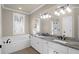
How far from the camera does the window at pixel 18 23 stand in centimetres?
462

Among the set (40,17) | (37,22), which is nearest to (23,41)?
(37,22)

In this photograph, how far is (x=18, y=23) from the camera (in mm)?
4930

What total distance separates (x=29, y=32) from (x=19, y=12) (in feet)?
4.73

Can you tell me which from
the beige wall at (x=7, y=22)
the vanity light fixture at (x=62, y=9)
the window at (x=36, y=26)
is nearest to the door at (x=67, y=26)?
the vanity light fixture at (x=62, y=9)

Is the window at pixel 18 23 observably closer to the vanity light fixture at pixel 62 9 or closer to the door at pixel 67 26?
the vanity light fixture at pixel 62 9

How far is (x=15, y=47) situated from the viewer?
4.02 metres

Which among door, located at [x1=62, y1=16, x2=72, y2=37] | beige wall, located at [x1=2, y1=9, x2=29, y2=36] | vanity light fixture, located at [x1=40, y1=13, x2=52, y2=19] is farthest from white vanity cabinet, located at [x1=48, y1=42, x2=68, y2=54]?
beige wall, located at [x1=2, y1=9, x2=29, y2=36]

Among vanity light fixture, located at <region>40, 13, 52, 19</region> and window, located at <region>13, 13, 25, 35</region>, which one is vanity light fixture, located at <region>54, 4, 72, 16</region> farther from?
window, located at <region>13, 13, 25, 35</region>

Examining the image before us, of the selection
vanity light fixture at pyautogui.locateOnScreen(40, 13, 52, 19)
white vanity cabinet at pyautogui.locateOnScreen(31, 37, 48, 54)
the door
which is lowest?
white vanity cabinet at pyautogui.locateOnScreen(31, 37, 48, 54)

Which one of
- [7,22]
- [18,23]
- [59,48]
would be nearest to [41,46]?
[59,48]

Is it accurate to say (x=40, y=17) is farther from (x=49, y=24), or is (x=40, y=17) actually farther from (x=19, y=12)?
(x=19, y=12)

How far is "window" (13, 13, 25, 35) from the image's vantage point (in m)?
4.62

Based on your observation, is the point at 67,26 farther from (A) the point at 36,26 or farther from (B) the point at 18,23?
(B) the point at 18,23
